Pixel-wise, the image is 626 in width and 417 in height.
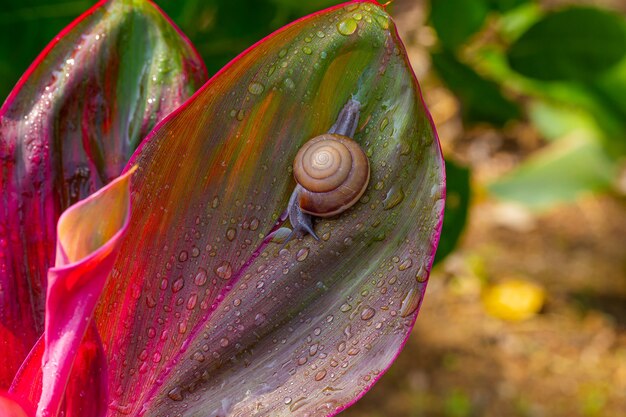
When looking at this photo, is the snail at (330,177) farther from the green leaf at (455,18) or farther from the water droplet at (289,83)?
the green leaf at (455,18)

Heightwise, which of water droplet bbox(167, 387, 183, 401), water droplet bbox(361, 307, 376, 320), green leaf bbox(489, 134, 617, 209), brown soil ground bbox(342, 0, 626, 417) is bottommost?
brown soil ground bbox(342, 0, 626, 417)

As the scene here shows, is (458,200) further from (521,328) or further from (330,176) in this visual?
(521,328)

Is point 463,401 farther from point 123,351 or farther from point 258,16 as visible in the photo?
point 123,351

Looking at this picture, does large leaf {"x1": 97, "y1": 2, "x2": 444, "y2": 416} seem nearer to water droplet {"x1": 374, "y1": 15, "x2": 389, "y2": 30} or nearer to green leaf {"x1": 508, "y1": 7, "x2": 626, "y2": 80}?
water droplet {"x1": 374, "y1": 15, "x2": 389, "y2": 30}

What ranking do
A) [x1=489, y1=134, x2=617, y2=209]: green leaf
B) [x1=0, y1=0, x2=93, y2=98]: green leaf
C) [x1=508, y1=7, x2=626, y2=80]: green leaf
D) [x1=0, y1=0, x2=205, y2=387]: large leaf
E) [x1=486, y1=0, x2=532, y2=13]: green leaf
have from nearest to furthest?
[x1=0, y1=0, x2=205, y2=387]: large leaf, [x1=0, y1=0, x2=93, y2=98]: green leaf, [x1=486, y1=0, x2=532, y2=13]: green leaf, [x1=508, y1=7, x2=626, y2=80]: green leaf, [x1=489, y1=134, x2=617, y2=209]: green leaf

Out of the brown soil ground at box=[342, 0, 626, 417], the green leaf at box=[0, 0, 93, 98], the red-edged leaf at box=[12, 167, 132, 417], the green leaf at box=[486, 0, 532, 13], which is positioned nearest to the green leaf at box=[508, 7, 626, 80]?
the green leaf at box=[486, 0, 532, 13]

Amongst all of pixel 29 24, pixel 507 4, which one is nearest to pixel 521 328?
pixel 507 4

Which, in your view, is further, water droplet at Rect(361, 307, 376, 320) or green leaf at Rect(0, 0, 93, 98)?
green leaf at Rect(0, 0, 93, 98)

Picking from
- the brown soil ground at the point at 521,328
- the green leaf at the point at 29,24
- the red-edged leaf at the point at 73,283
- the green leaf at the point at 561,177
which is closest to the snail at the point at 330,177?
the red-edged leaf at the point at 73,283
